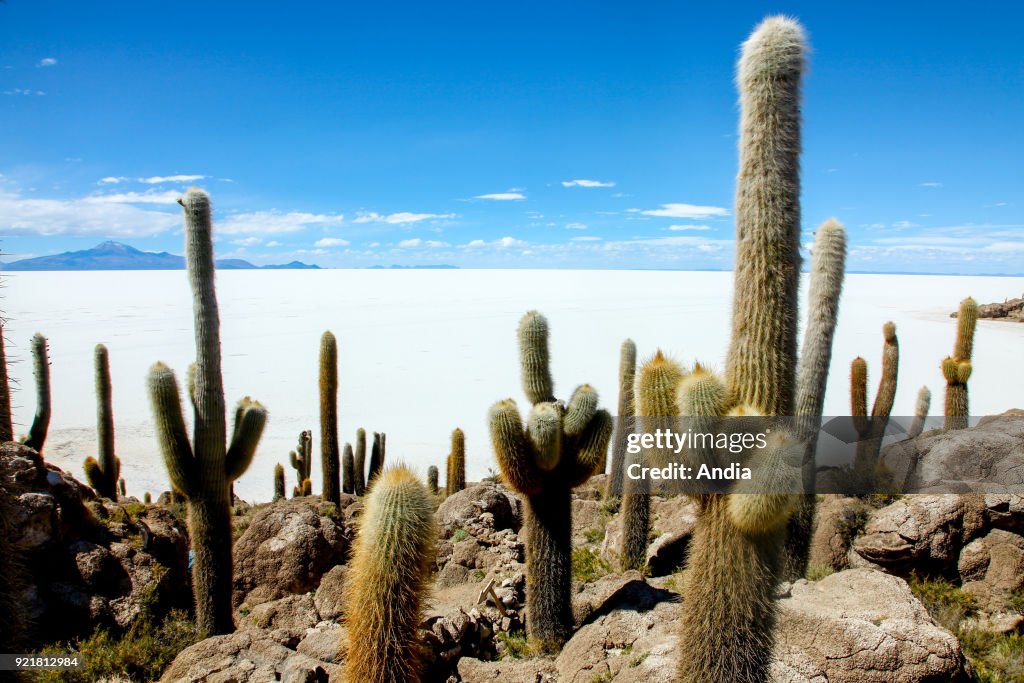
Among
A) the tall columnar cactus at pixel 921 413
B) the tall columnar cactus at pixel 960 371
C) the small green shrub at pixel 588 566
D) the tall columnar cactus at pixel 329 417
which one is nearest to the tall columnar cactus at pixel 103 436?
the tall columnar cactus at pixel 329 417

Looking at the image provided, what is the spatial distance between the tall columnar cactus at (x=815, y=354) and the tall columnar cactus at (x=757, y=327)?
8.61 feet

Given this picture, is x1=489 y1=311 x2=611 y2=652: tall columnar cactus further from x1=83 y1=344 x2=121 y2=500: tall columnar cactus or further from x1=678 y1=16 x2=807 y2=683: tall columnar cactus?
x1=83 y1=344 x2=121 y2=500: tall columnar cactus

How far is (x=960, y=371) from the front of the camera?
32.7 feet

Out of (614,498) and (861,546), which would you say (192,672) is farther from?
(614,498)

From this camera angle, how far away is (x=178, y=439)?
21.8ft

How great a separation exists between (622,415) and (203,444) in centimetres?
593

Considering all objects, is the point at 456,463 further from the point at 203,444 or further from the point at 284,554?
the point at 203,444

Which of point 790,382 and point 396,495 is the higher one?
point 790,382

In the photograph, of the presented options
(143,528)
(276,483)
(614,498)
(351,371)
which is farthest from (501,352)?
(143,528)

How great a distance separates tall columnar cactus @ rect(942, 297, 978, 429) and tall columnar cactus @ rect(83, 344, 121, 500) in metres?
14.1

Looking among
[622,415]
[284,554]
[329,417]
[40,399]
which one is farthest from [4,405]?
[40,399]

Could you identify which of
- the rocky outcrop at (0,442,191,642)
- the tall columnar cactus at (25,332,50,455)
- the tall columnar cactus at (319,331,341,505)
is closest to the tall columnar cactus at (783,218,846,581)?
the rocky outcrop at (0,442,191,642)

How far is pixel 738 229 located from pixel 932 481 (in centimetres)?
615

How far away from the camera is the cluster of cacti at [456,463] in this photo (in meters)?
11.2
